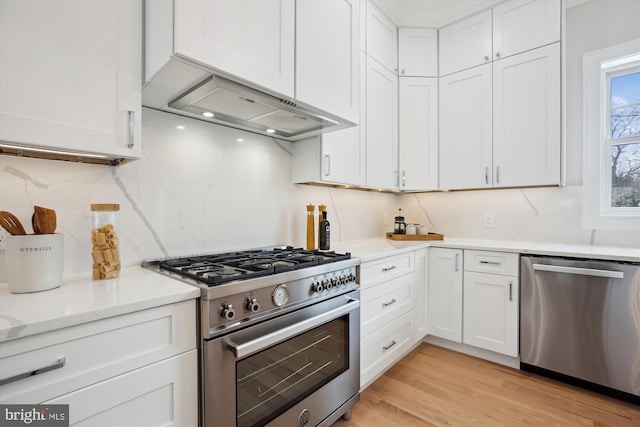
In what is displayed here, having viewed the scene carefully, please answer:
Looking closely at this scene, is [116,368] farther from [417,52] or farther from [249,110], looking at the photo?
[417,52]

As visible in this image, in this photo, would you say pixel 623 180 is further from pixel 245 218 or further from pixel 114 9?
pixel 114 9

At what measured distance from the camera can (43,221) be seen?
1.08m

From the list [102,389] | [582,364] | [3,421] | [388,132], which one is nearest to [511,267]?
[582,364]

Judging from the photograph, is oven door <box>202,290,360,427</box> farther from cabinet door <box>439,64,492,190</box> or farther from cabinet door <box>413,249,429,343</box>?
cabinet door <box>439,64,492,190</box>

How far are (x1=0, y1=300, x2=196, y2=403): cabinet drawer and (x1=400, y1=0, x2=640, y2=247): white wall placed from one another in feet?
8.96

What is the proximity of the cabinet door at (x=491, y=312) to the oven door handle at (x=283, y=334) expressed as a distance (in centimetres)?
127

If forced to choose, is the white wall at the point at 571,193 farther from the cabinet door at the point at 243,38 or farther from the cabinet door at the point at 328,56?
the cabinet door at the point at 243,38

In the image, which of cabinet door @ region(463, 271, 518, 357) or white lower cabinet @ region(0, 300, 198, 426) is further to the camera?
cabinet door @ region(463, 271, 518, 357)

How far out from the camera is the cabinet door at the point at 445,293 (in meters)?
2.46

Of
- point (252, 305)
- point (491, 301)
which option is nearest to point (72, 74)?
point (252, 305)

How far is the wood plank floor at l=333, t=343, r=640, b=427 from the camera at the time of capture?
170 cm

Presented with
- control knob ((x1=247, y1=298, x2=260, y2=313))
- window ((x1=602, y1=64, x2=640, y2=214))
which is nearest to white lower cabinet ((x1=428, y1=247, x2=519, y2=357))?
window ((x1=602, y1=64, x2=640, y2=214))

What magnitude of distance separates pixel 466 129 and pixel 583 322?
1.68 metres

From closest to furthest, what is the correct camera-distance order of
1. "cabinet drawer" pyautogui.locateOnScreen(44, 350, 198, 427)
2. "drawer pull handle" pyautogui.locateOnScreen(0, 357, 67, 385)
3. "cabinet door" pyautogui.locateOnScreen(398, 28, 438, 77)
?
"drawer pull handle" pyautogui.locateOnScreen(0, 357, 67, 385) < "cabinet drawer" pyautogui.locateOnScreen(44, 350, 198, 427) < "cabinet door" pyautogui.locateOnScreen(398, 28, 438, 77)
